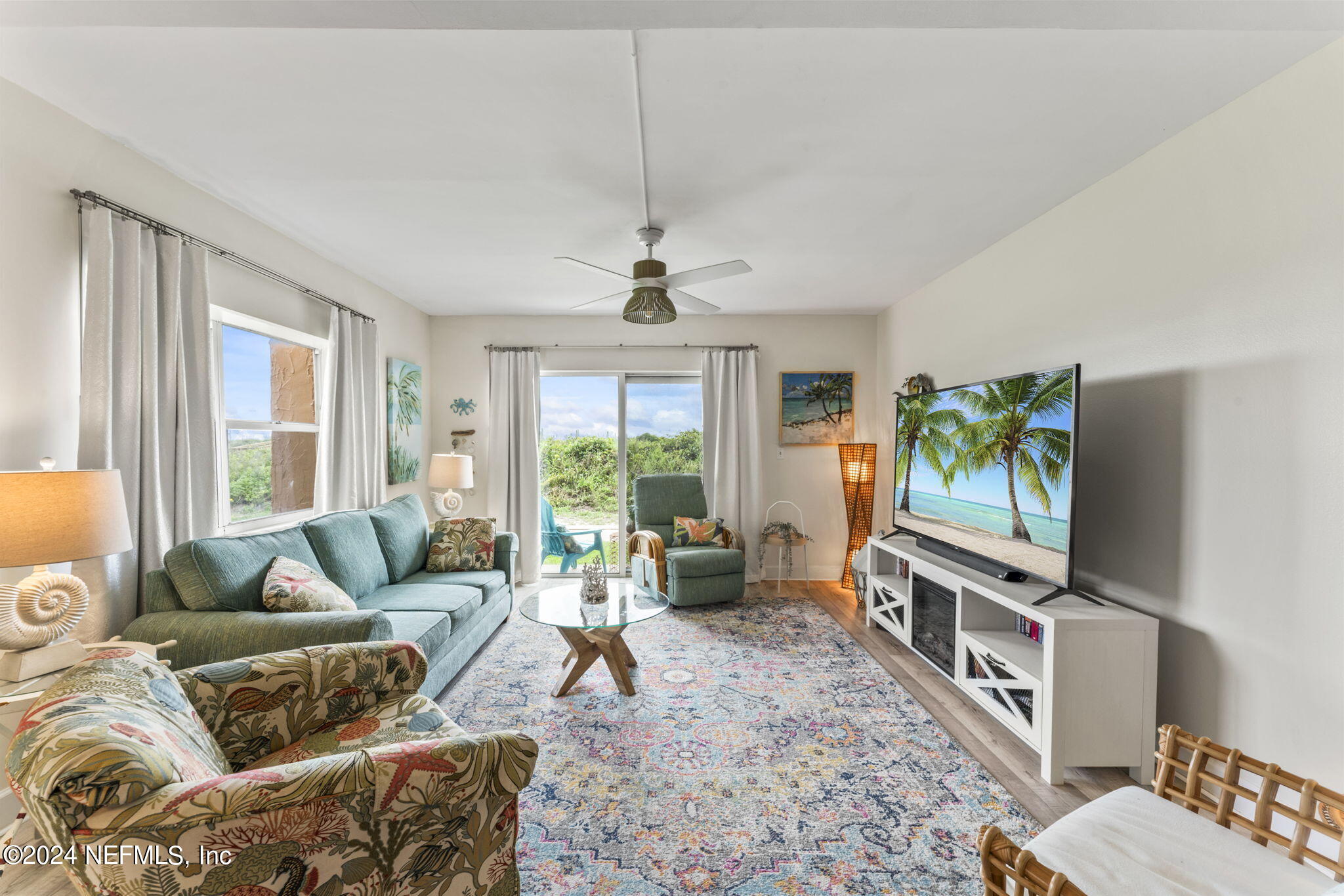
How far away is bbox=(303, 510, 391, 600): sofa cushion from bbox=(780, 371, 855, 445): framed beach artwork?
3.41 m

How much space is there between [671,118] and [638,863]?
2470 mm

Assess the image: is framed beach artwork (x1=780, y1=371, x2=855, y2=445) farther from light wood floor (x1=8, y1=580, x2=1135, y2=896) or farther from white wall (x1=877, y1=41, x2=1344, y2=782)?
white wall (x1=877, y1=41, x2=1344, y2=782)

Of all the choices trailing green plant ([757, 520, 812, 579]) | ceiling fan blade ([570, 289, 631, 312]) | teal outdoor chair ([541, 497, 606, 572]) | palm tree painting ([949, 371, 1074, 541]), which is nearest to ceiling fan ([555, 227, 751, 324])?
ceiling fan blade ([570, 289, 631, 312])

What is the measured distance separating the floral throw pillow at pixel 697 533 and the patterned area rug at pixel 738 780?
127cm

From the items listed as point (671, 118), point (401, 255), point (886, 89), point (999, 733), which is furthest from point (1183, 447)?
point (401, 255)

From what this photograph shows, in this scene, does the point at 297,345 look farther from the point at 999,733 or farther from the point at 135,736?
the point at 999,733

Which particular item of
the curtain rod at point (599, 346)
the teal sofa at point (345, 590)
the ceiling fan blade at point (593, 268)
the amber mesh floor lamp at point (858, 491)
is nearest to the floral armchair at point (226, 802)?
the teal sofa at point (345, 590)

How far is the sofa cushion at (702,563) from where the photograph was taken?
4262 mm

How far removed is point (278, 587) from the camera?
91.8 inches

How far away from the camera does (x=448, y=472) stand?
4523mm

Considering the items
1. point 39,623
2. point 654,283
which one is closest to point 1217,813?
point 654,283

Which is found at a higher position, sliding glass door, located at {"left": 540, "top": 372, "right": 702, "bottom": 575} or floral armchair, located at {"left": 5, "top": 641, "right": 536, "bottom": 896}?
sliding glass door, located at {"left": 540, "top": 372, "right": 702, "bottom": 575}

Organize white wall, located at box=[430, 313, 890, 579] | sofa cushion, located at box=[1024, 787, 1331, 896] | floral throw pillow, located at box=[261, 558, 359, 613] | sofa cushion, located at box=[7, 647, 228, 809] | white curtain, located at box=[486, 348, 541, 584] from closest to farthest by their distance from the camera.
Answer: sofa cushion, located at box=[7, 647, 228, 809] → sofa cushion, located at box=[1024, 787, 1331, 896] → floral throw pillow, located at box=[261, 558, 359, 613] → white curtain, located at box=[486, 348, 541, 584] → white wall, located at box=[430, 313, 890, 579]

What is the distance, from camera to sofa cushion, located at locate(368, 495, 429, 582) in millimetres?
3508
